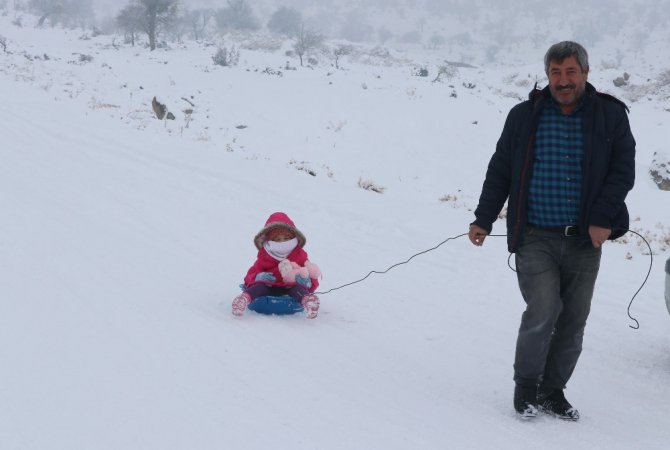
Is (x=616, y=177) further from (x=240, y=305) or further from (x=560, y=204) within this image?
(x=240, y=305)

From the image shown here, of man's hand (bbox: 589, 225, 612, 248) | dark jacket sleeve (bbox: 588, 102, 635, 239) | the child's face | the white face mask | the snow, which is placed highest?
dark jacket sleeve (bbox: 588, 102, 635, 239)

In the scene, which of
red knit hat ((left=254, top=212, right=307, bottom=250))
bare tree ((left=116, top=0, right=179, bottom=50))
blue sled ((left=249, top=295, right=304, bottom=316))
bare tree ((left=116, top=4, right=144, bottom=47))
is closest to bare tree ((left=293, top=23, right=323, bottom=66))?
bare tree ((left=116, top=0, right=179, bottom=50))

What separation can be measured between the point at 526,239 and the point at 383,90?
64.0ft

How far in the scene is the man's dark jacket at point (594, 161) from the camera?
10.6ft

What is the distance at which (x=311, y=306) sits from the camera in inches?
192

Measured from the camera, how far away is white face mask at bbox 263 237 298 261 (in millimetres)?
5035

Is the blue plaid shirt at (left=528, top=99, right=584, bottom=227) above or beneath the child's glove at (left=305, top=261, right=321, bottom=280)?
above

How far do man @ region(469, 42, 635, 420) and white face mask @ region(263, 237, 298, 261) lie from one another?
1890mm

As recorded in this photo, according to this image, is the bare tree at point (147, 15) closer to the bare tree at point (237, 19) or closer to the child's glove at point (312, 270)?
the bare tree at point (237, 19)

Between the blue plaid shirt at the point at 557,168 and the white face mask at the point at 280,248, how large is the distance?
2.16 meters

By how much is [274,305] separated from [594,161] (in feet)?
8.45

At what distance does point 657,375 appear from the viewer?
436cm

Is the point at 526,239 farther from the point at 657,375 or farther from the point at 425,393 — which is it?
the point at 657,375

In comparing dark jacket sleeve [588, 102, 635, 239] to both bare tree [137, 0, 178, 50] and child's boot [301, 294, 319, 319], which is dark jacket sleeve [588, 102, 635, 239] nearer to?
child's boot [301, 294, 319, 319]
